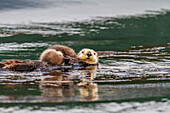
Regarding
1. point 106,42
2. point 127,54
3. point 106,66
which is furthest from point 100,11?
point 106,66

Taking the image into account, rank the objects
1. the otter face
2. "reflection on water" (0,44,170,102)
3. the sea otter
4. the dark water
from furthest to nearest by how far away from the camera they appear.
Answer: the otter face → the sea otter → "reflection on water" (0,44,170,102) → the dark water

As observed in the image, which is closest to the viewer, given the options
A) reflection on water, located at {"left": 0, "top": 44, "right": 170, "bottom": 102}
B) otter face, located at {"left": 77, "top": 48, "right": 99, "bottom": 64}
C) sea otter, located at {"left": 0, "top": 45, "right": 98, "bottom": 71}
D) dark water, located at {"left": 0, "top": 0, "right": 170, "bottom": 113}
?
dark water, located at {"left": 0, "top": 0, "right": 170, "bottom": 113}

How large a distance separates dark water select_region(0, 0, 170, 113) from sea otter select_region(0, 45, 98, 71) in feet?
0.78

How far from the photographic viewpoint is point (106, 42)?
14188 millimetres

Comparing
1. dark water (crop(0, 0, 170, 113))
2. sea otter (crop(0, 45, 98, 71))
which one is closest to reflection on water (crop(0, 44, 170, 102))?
dark water (crop(0, 0, 170, 113))

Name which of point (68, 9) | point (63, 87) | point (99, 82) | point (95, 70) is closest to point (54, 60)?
point (95, 70)

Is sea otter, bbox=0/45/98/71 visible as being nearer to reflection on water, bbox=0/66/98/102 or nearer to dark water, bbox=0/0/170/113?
dark water, bbox=0/0/170/113

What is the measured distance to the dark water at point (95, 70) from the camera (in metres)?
5.27

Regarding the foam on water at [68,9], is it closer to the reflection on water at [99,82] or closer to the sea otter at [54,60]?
the sea otter at [54,60]

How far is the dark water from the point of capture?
207 inches

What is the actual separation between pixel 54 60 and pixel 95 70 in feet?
3.06

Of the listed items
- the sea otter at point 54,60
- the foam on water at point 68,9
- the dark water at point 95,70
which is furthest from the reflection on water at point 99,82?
the foam on water at point 68,9

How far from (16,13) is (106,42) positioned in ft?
30.4

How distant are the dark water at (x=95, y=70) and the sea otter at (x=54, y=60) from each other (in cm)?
24
